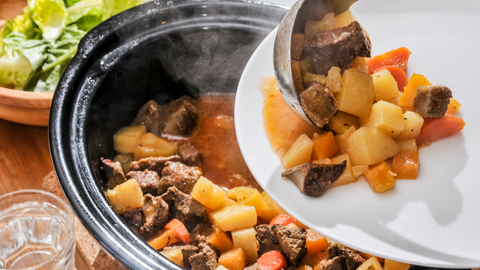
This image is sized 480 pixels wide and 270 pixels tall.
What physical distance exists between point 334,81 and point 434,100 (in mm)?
401

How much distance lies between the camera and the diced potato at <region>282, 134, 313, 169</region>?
61.6 inches

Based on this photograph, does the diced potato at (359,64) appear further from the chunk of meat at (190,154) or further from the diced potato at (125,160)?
the diced potato at (125,160)

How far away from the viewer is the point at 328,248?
1.96m

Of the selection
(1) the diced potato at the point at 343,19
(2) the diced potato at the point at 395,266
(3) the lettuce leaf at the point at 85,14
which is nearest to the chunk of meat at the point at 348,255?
(2) the diced potato at the point at 395,266

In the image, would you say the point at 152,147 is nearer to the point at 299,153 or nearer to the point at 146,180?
the point at 146,180

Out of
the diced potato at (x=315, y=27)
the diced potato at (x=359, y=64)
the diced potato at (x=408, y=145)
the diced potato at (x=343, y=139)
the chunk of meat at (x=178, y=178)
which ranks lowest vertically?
the chunk of meat at (x=178, y=178)

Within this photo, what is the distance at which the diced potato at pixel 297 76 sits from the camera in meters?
1.49

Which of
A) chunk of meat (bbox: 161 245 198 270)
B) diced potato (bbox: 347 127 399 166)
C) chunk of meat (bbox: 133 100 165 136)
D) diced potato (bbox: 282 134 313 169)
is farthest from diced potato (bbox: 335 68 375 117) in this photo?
chunk of meat (bbox: 133 100 165 136)

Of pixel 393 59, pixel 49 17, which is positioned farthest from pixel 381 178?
pixel 49 17

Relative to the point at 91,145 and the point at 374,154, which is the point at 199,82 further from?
the point at 374,154

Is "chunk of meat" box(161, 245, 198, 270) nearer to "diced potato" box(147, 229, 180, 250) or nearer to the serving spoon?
"diced potato" box(147, 229, 180, 250)

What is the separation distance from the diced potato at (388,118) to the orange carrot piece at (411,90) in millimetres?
141

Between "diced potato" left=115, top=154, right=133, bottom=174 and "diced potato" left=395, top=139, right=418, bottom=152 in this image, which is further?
"diced potato" left=115, top=154, right=133, bottom=174

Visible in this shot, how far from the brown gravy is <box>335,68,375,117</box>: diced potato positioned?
3.35ft
